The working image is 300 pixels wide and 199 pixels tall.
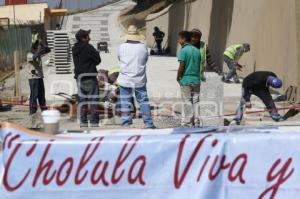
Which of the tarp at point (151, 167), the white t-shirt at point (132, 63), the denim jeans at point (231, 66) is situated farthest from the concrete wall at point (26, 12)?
the tarp at point (151, 167)

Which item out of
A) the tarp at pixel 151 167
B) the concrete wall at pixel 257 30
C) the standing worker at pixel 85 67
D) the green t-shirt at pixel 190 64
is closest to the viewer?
the tarp at pixel 151 167

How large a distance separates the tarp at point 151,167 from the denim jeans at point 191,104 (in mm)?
5080

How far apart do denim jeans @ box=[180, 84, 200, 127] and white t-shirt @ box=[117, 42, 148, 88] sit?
839 millimetres

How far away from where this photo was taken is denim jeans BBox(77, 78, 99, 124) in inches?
355

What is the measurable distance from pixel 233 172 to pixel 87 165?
90 centimetres

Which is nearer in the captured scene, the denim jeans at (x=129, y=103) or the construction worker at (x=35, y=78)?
the denim jeans at (x=129, y=103)

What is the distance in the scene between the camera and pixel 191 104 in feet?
29.0

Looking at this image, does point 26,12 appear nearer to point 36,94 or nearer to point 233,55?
point 233,55

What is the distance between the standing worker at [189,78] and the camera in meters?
8.69

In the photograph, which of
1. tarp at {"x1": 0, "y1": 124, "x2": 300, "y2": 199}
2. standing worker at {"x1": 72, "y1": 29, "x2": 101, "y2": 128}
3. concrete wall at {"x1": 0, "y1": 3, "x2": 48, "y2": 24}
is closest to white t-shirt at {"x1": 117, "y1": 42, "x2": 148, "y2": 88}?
standing worker at {"x1": 72, "y1": 29, "x2": 101, "y2": 128}

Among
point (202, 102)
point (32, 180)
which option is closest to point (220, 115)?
point (202, 102)

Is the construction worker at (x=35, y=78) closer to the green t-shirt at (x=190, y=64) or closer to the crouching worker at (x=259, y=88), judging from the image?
the green t-shirt at (x=190, y=64)

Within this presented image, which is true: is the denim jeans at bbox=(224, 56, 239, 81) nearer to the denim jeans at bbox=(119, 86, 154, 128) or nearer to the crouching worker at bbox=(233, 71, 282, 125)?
the crouching worker at bbox=(233, 71, 282, 125)

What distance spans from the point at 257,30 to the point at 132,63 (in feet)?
28.5
